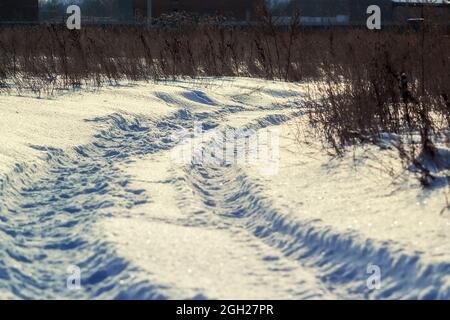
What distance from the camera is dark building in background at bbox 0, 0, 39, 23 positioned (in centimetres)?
4069

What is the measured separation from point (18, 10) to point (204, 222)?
40558mm

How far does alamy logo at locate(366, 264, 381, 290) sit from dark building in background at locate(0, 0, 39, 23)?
131 ft

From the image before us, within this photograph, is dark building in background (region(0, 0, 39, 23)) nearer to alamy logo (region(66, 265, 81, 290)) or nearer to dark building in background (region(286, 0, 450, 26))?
dark building in background (region(286, 0, 450, 26))

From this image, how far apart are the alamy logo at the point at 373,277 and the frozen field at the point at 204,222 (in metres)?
0.02

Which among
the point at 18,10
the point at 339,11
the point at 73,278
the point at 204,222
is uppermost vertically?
the point at 339,11

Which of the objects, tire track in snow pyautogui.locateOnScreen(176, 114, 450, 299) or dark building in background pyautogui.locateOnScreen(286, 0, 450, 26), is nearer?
tire track in snow pyautogui.locateOnScreen(176, 114, 450, 299)

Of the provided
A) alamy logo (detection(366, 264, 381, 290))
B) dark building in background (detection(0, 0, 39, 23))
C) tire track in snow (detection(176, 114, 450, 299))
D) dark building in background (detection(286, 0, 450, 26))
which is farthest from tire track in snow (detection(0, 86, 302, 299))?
dark building in background (detection(0, 0, 39, 23))

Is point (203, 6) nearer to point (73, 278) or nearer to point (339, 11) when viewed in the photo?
point (339, 11)

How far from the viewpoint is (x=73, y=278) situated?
3074mm

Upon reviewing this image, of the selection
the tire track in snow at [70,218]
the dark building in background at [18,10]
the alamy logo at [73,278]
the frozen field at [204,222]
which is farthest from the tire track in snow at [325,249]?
the dark building in background at [18,10]

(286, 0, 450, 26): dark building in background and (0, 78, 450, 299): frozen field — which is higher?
(286, 0, 450, 26): dark building in background

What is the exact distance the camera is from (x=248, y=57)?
14.9 m

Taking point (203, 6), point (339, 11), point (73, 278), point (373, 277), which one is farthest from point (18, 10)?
point (373, 277)
